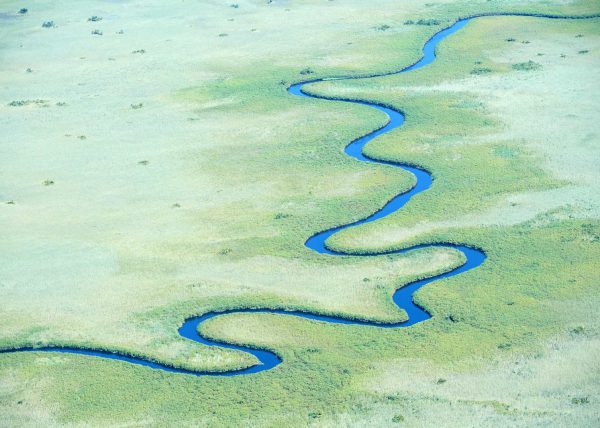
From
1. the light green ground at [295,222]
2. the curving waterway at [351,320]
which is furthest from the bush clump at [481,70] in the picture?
the curving waterway at [351,320]

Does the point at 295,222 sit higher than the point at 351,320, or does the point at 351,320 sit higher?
the point at 295,222

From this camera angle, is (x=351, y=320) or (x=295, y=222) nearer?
(x=351, y=320)

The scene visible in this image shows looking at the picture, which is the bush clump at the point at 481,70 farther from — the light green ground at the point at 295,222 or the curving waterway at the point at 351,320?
the curving waterway at the point at 351,320

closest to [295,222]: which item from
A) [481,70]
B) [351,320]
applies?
[351,320]

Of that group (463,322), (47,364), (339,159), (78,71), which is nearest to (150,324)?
(47,364)

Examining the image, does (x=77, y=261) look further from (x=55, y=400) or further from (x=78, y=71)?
(x=78, y=71)

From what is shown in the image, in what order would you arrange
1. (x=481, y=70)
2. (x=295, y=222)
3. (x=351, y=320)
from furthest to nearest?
(x=481, y=70)
(x=295, y=222)
(x=351, y=320)

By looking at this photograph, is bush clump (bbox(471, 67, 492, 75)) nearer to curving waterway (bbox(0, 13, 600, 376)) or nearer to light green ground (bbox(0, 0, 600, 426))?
light green ground (bbox(0, 0, 600, 426))

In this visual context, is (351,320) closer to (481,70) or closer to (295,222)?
(295,222)

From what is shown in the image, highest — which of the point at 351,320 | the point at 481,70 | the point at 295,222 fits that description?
the point at 481,70
